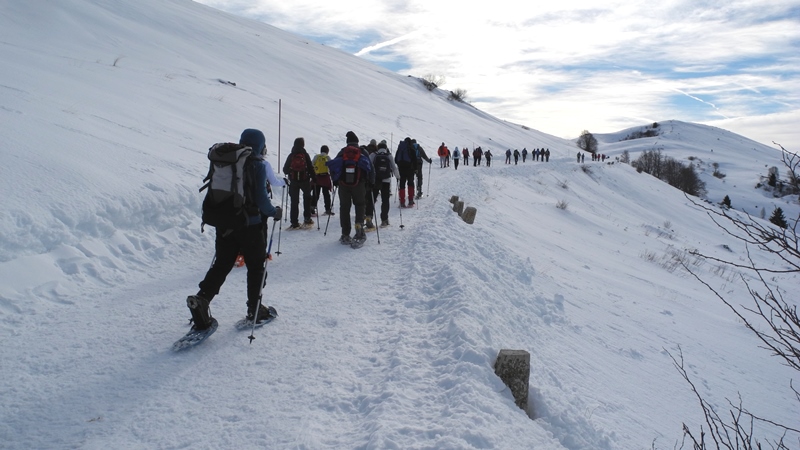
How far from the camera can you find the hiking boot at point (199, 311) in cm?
427

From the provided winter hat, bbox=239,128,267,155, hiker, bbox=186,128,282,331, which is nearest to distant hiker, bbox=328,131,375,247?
hiker, bbox=186,128,282,331

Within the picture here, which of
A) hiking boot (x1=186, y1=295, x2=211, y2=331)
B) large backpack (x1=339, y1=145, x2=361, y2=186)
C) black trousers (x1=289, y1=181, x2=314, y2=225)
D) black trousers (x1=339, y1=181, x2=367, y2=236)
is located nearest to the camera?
hiking boot (x1=186, y1=295, x2=211, y2=331)

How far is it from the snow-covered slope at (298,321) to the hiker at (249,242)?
43 centimetres

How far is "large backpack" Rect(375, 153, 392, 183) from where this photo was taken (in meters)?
9.87

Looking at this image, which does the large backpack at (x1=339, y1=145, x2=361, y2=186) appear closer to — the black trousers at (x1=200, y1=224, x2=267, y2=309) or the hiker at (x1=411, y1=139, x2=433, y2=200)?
the black trousers at (x1=200, y1=224, x2=267, y2=309)

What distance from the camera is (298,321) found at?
5.14 meters

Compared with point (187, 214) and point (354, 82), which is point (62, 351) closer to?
point (187, 214)

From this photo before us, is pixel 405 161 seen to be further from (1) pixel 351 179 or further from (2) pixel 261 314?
(2) pixel 261 314

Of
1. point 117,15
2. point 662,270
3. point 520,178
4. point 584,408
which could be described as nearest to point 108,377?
point 584,408

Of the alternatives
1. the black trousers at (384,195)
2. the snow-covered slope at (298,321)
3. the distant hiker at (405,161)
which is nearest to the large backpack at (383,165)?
the black trousers at (384,195)

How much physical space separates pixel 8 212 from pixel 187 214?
111 inches

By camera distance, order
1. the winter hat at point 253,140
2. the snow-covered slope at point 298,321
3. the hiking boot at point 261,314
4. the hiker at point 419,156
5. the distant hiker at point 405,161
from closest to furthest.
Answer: the snow-covered slope at point 298,321 < the winter hat at point 253,140 < the hiking boot at point 261,314 < the distant hiker at point 405,161 < the hiker at point 419,156

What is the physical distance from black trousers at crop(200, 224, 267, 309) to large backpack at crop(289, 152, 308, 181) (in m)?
4.48

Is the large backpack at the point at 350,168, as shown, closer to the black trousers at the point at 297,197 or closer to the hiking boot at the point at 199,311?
the black trousers at the point at 297,197
